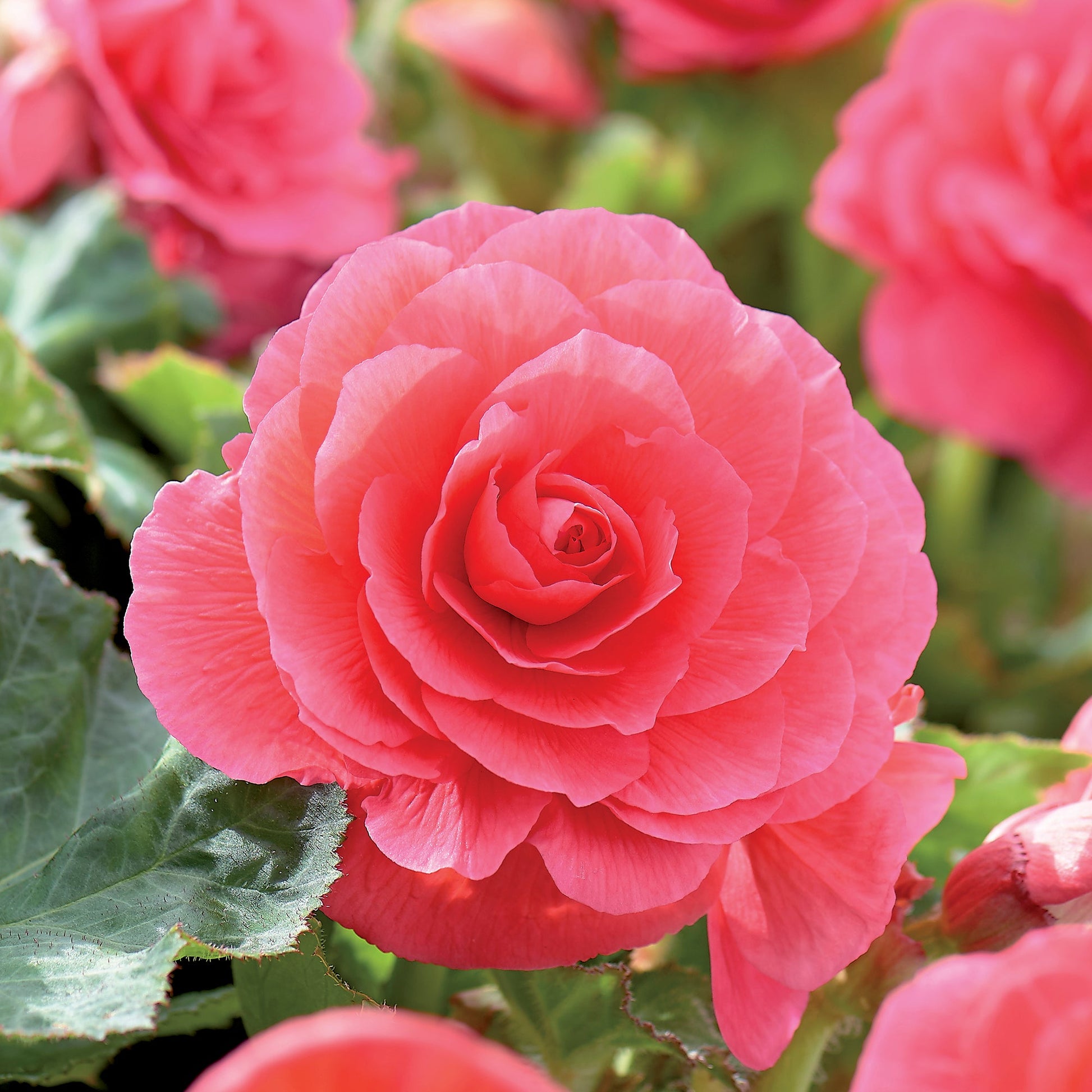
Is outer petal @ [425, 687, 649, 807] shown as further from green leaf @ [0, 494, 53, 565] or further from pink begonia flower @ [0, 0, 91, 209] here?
pink begonia flower @ [0, 0, 91, 209]

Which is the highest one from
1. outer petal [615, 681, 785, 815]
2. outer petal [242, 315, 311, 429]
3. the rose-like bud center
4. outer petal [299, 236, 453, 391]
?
outer petal [299, 236, 453, 391]

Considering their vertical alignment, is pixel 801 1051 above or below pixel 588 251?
below

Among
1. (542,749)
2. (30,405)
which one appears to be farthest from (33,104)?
(542,749)

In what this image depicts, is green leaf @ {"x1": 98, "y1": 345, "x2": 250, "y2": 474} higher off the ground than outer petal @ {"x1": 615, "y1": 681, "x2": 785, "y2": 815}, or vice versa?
outer petal @ {"x1": 615, "y1": 681, "x2": 785, "y2": 815}

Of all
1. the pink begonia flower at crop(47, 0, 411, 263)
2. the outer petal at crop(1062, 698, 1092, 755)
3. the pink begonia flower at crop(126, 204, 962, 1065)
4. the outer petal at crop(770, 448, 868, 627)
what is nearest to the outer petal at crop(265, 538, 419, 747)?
the pink begonia flower at crop(126, 204, 962, 1065)

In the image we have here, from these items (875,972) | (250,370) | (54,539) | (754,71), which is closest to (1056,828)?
(875,972)

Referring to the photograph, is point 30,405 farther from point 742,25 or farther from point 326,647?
point 742,25

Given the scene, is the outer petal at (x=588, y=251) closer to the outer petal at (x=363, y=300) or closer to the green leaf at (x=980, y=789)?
the outer petal at (x=363, y=300)
